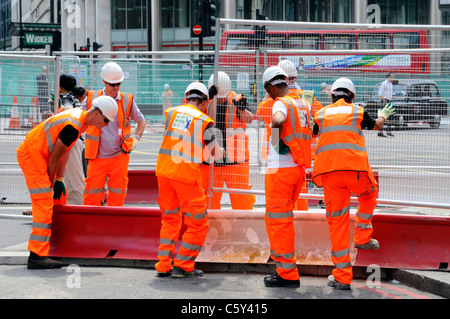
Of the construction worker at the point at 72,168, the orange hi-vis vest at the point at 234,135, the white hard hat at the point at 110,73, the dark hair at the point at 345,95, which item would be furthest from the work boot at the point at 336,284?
the construction worker at the point at 72,168

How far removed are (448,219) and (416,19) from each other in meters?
41.1

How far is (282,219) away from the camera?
5590 mm

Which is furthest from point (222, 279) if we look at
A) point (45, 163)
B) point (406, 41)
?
point (406, 41)

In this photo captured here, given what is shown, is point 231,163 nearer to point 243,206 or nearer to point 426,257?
point 243,206

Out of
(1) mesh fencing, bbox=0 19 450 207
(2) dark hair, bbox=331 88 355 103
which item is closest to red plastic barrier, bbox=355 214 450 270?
(1) mesh fencing, bbox=0 19 450 207

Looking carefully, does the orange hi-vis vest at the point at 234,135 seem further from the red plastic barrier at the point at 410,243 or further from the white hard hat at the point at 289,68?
the red plastic barrier at the point at 410,243

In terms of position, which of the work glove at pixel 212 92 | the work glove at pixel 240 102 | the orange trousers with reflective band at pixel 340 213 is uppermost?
the work glove at pixel 212 92

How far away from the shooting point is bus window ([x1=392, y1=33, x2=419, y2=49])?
6.83 metres

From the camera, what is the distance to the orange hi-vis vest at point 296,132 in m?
5.64

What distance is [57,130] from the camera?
615 centimetres

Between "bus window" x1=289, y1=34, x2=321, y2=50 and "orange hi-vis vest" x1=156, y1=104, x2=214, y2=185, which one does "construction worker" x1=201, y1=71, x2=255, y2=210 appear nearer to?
"bus window" x1=289, y1=34, x2=321, y2=50

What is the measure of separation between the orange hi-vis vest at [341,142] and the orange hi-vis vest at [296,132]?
0.40 feet

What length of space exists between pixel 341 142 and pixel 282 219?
81 centimetres

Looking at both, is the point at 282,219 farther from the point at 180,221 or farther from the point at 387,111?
the point at 387,111
